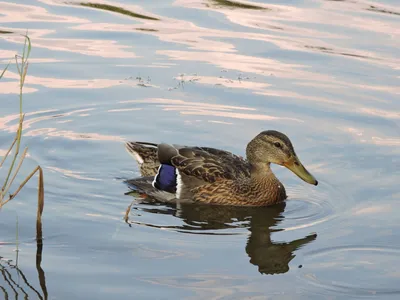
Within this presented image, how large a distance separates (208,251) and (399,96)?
5.33 metres

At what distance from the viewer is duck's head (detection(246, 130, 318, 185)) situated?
9.97m

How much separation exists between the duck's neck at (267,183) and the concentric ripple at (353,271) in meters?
1.81

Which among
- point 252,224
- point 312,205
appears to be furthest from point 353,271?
point 312,205

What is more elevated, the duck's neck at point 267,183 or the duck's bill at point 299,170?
the duck's bill at point 299,170

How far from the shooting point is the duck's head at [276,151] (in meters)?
9.97

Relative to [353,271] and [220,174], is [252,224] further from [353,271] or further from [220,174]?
[353,271]

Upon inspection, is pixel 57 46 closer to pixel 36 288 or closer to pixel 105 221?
pixel 105 221

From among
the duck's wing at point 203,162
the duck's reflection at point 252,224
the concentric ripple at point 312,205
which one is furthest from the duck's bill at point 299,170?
the duck's wing at point 203,162

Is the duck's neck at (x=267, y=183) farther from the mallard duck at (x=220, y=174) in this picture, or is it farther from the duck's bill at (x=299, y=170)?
the duck's bill at (x=299, y=170)

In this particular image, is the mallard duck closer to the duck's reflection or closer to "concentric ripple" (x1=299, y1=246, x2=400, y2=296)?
the duck's reflection

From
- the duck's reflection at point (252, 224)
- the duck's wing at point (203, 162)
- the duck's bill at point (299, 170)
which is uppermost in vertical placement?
the duck's bill at point (299, 170)

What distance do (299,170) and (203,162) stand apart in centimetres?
101

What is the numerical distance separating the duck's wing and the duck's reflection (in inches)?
14.7

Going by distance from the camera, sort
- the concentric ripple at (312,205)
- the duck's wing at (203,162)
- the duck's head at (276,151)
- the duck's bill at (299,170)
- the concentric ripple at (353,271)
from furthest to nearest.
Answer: the duck's wing at (203,162), the duck's head at (276,151), the duck's bill at (299,170), the concentric ripple at (312,205), the concentric ripple at (353,271)
